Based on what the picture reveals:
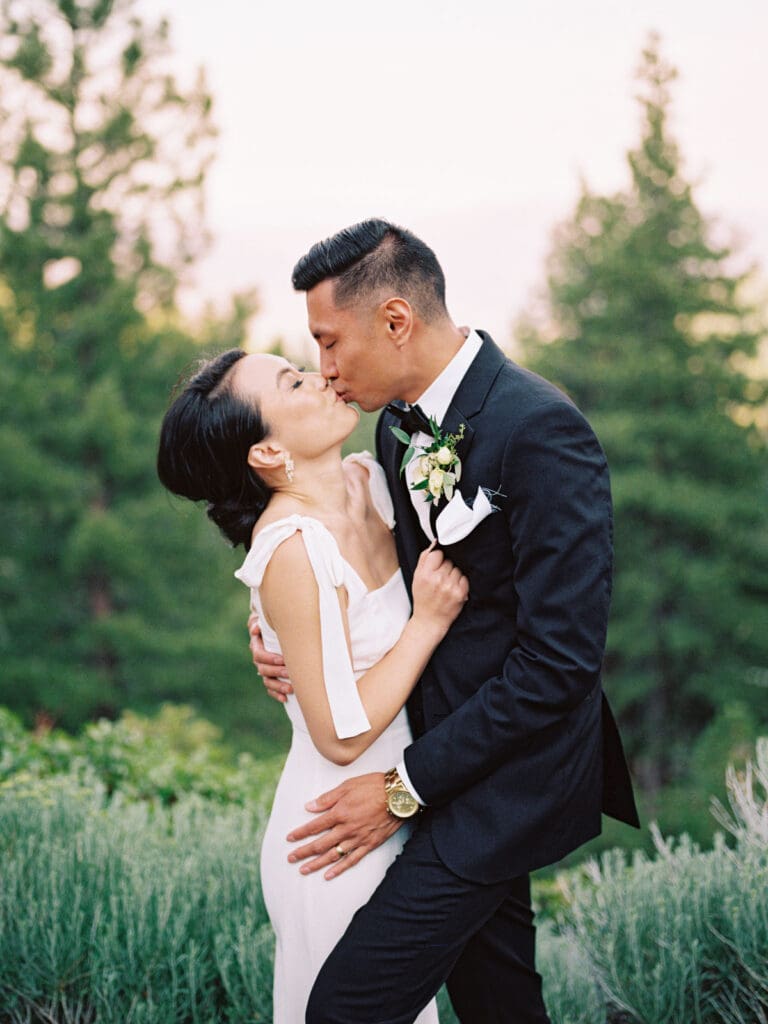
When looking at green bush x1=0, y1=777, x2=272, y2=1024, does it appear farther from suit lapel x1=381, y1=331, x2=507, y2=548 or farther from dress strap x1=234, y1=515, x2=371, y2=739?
suit lapel x1=381, y1=331, x2=507, y2=548

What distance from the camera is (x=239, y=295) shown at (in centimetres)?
1722

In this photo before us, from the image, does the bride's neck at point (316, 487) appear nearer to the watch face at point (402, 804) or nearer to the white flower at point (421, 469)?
the white flower at point (421, 469)

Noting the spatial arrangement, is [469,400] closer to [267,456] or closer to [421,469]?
[421,469]

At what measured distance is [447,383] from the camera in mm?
2758

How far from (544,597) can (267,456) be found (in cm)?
86

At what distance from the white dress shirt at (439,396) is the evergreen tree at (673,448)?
16.9 metres

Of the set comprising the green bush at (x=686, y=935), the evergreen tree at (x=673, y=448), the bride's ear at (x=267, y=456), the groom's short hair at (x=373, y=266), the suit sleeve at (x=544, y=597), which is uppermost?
the evergreen tree at (x=673, y=448)

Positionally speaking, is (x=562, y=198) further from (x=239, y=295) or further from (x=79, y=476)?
(x=79, y=476)

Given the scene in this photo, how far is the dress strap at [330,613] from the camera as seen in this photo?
2.50 metres

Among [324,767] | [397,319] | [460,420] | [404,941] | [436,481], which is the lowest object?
[404,941]

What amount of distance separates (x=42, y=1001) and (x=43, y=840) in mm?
538

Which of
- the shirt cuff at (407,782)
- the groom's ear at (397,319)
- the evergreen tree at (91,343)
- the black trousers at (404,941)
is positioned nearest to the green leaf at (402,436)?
the groom's ear at (397,319)

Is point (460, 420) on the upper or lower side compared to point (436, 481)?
upper

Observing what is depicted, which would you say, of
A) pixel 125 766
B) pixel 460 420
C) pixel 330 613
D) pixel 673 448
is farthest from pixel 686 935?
pixel 673 448
